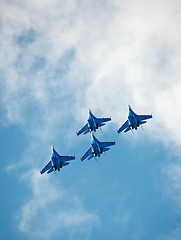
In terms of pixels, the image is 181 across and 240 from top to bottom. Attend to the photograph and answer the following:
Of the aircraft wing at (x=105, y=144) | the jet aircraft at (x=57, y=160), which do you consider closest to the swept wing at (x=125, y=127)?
the aircraft wing at (x=105, y=144)

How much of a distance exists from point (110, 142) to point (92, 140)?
18.4 ft

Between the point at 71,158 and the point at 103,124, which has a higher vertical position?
the point at 103,124

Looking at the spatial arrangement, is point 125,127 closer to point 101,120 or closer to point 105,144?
point 101,120

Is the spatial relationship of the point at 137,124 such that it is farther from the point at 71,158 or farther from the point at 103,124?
the point at 71,158

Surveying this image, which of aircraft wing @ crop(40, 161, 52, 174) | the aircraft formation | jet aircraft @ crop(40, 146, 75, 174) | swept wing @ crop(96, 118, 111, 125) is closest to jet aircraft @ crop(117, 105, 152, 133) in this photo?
the aircraft formation

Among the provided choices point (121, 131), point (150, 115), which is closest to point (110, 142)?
point (121, 131)

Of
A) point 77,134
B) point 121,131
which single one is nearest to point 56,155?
point 77,134

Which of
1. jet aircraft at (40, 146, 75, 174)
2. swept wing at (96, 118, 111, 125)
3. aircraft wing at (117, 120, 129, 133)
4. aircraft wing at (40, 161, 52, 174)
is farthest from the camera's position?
aircraft wing at (40, 161, 52, 174)

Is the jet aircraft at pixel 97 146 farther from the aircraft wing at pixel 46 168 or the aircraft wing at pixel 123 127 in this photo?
the aircraft wing at pixel 46 168

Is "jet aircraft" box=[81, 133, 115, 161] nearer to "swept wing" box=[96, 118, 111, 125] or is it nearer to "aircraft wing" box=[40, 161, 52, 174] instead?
"swept wing" box=[96, 118, 111, 125]

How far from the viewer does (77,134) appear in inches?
4409

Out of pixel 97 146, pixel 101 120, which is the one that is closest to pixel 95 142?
pixel 97 146

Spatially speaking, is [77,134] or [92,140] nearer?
[92,140]

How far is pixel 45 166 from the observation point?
109188 millimetres
